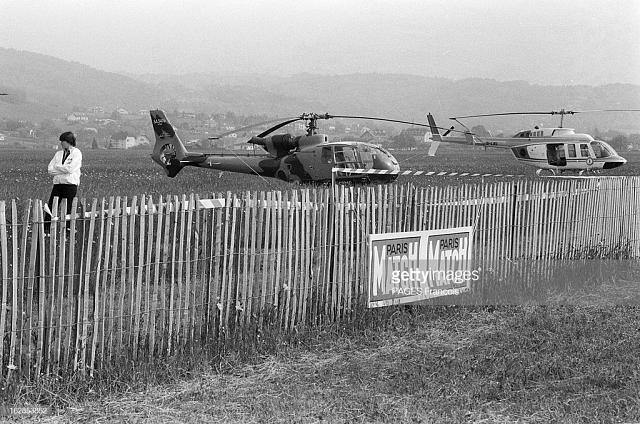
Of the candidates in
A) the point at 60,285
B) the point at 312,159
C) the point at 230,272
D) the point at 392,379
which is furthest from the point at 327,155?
the point at 60,285

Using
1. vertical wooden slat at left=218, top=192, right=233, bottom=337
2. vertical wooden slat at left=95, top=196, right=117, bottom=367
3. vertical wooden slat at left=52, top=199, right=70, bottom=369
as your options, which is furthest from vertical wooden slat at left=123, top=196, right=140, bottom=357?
vertical wooden slat at left=218, top=192, right=233, bottom=337

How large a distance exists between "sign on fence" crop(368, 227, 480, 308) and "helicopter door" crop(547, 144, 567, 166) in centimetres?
2987

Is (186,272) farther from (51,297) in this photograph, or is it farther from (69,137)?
(69,137)

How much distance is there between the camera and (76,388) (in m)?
6.94

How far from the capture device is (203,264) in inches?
321

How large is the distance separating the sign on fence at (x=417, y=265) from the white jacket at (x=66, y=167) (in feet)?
16.0

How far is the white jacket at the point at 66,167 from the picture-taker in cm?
1213

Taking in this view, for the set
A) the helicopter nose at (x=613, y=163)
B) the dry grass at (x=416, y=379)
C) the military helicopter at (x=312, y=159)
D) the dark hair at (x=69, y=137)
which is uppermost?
the dark hair at (x=69, y=137)

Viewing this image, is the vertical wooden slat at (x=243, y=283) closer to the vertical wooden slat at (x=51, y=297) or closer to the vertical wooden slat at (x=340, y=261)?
the vertical wooden slat at (x=340, y=261)

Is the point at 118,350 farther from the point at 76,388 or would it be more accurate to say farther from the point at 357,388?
the point at 357,388

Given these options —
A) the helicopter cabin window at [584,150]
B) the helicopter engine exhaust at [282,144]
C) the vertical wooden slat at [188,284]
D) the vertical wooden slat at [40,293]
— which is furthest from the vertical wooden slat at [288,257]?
the helicopter cabin window at [584,150]

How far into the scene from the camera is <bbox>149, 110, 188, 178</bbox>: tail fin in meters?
31.3

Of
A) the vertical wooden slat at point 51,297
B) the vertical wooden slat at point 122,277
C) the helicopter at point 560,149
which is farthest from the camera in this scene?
the helicopter at point 560,149

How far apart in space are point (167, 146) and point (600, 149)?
1912cm
